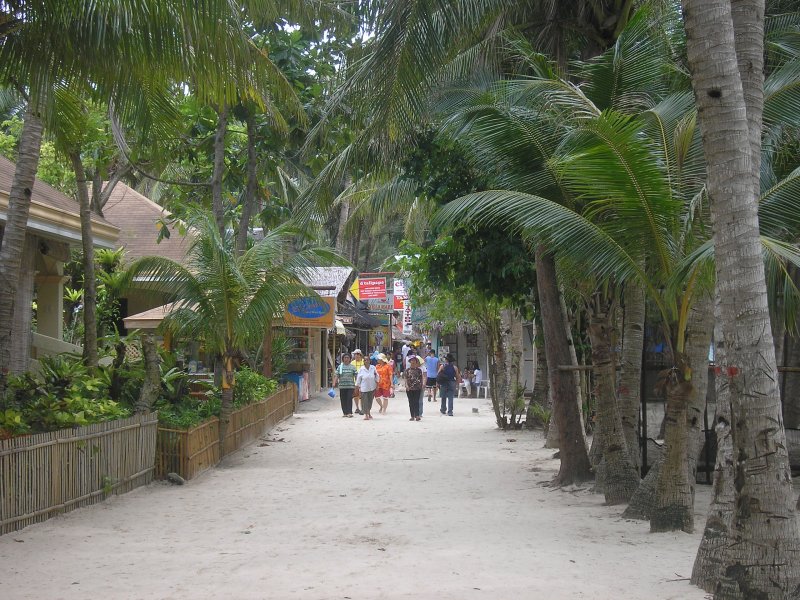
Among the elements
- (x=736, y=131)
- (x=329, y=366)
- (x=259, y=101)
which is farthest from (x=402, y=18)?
(x=329, y=366)

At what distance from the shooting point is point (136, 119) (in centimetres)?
953

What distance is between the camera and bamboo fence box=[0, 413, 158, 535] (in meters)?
7.78

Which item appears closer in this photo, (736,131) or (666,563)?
(736,131)

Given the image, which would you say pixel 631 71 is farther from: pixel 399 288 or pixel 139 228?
pixel 399 288

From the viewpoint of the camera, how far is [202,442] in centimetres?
1255

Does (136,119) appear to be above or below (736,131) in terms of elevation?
above

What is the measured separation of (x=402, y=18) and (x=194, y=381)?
29.6 feet

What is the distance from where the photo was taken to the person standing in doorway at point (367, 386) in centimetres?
2169

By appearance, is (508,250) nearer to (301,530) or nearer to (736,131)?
(301,530)

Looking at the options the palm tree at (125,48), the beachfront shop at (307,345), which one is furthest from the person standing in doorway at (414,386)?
the palm tree at (125,48)

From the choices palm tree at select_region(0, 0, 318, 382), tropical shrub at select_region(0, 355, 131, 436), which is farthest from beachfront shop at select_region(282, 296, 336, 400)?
palm tree at select_region(0, 0, 318, 382)

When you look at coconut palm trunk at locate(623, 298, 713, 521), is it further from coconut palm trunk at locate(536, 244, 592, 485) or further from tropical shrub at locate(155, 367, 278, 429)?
tropical shrub at locate(155, 367, 278, 429)

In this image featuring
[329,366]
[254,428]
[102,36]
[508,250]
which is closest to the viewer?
[102,36]

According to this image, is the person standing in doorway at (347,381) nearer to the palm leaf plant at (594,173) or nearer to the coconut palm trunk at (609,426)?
the palm leaf plant at (594,173)
